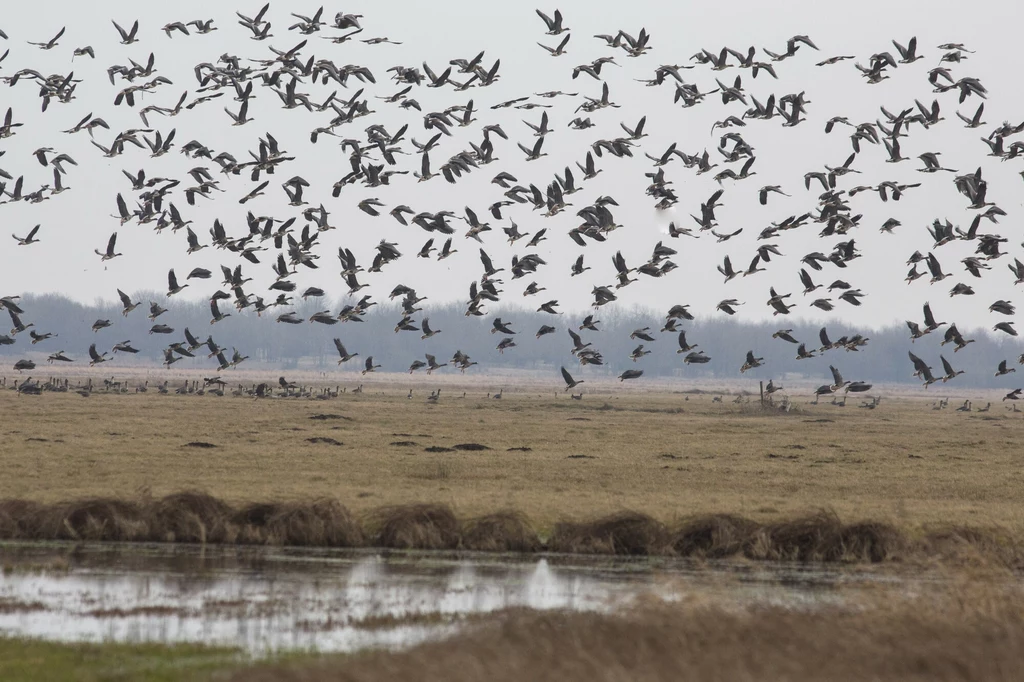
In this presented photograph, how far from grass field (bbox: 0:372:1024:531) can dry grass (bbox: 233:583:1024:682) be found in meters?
18.0

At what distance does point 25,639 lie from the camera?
2241 cm

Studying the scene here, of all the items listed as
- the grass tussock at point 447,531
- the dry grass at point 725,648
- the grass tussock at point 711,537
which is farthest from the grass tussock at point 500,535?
the dry grass at point 725,648

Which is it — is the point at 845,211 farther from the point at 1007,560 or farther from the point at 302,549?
the point at 302,549

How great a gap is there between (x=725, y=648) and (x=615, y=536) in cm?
1775

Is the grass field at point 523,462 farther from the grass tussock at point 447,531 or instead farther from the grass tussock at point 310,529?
the grass tussock at point 310,529

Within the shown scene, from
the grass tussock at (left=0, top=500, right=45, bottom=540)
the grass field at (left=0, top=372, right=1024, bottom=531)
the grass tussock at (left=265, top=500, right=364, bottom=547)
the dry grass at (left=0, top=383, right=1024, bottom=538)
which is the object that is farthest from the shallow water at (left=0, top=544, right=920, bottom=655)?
the grass field at (left=0, top=372, right=1024, bottom=531)

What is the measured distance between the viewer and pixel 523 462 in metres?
57.4

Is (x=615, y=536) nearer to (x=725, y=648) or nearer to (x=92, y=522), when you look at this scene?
(x=92, y=522)

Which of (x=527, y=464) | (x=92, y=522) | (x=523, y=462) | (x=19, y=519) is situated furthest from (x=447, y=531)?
(x=523, y=462)

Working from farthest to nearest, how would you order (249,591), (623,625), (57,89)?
(57,89), (249,591), (623,625)

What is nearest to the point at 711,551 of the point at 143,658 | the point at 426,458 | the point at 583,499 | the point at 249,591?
the point at 583,499

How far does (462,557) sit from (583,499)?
11.1 meters

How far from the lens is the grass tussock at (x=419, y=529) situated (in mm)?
35969

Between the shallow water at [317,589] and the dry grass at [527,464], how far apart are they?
4.47 m
